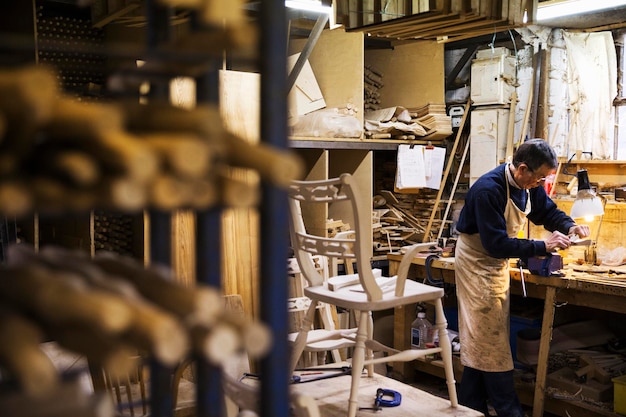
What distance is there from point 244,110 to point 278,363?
357cm

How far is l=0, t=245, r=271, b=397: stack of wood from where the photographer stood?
103 centimetres

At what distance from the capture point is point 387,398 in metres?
4.05

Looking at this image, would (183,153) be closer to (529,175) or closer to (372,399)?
(372,399)

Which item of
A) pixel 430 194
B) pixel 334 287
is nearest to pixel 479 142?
pixel 430 194

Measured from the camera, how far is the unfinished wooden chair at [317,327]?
4031mm

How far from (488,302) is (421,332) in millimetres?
1115

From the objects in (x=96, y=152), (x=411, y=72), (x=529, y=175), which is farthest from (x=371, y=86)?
(x=96, y=152)

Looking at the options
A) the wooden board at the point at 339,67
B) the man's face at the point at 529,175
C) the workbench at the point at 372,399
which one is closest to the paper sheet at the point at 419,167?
the wooden board at the point at 339,67

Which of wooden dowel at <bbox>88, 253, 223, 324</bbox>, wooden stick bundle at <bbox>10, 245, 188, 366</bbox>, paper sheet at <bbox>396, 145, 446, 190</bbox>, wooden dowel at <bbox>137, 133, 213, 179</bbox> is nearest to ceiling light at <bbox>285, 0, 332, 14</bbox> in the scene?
paper sheet at <bbox>396, 145, 446, 190</bbox>

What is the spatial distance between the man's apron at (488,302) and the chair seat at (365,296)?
1001 millimetres

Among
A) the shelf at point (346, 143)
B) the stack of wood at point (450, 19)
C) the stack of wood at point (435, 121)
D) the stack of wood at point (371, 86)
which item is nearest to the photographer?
the stack of wood at point (450, 19)

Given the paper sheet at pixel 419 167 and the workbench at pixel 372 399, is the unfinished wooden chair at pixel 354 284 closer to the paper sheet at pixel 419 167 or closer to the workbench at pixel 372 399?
the workbench at pixel 372 399

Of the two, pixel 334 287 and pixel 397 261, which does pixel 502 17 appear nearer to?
pixel 334 287

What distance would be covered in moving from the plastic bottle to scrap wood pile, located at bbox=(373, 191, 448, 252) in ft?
2.91
